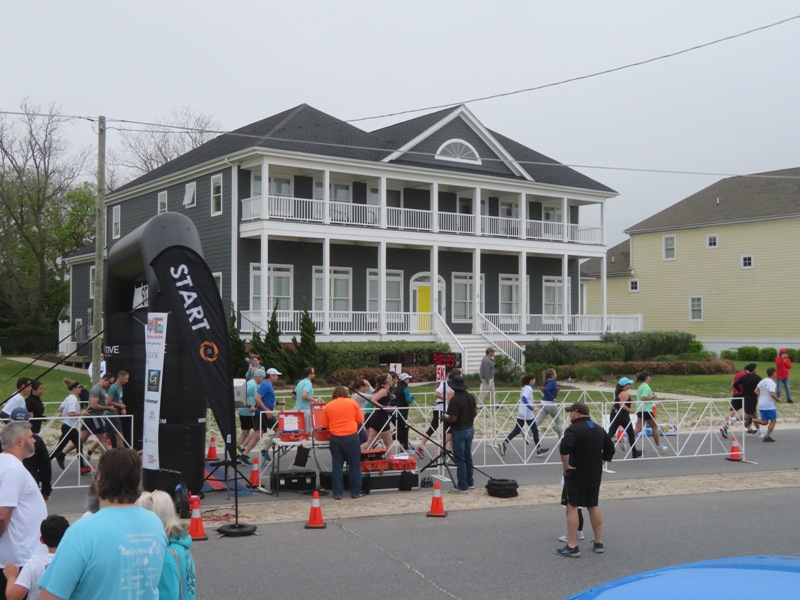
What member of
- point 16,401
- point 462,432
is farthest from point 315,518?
point 16,401

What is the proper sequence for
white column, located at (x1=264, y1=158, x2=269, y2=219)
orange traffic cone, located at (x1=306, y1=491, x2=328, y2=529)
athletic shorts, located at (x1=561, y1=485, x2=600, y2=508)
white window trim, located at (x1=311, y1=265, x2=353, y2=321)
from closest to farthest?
athletic shorts, located at (x1=561, y1=485, x2=600, y2=508) → orange traffic cone, located at (x1=306, y1=491, x2=328, y2=529) → white column, located at (x1=264, y1=158, x2=269, y2=219) → white window trim, located at (x1=311, y1=265, x2=353, y2=321)

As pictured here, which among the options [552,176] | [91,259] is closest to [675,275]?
[552,176]

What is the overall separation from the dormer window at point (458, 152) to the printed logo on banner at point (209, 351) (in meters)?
25.3

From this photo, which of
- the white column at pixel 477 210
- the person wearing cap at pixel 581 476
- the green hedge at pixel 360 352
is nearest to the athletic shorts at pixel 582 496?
the person wearing cap at pixel 581 476

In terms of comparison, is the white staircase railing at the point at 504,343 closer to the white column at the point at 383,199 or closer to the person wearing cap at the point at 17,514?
the white column at the point at 383,199

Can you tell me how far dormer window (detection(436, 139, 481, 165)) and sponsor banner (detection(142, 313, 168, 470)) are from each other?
25293 mm

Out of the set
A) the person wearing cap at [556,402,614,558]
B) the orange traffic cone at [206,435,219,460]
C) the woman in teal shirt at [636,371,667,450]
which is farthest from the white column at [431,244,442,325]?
the person wearing cap at [556,402,614,558]

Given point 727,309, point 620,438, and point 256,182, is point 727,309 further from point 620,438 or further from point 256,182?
point 620,438

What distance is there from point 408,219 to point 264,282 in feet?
25.5

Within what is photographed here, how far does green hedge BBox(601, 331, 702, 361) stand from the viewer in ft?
127

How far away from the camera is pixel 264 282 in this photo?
3025 cm

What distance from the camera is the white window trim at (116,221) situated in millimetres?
40719

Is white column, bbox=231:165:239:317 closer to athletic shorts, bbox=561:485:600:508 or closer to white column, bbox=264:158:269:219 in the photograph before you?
white column, bbox=264:158:269:219

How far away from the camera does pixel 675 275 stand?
50750 mm
